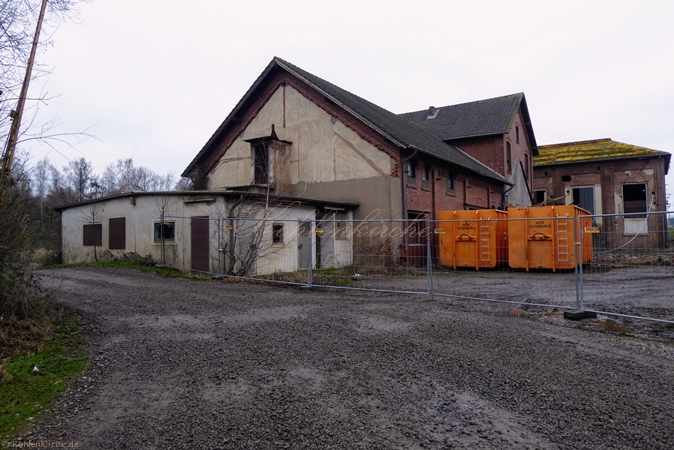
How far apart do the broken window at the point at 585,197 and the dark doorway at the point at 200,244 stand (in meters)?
29.6

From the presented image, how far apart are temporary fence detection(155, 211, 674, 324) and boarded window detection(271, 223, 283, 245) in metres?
0.03

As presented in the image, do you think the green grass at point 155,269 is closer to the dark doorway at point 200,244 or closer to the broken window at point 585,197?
the dark doorway at point 200,244

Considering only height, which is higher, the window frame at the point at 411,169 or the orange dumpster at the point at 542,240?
the window frame at the point at 411,169

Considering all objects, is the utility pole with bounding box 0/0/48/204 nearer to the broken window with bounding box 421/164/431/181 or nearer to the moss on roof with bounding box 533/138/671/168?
the broken window with bounding box 421/164/431/181

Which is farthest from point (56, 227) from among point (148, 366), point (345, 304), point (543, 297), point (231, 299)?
point (543, 297)

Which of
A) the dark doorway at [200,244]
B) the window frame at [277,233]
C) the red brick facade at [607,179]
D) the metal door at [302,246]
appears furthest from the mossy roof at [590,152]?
the dark doorway at [200,244]

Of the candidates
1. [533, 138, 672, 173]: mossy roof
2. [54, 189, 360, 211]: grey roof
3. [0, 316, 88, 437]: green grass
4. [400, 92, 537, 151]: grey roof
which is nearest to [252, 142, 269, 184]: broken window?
[54, 189, 360, 211]: grey roof

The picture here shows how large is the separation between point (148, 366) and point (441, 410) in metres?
3.19

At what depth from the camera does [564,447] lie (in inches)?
131

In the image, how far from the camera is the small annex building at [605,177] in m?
31.8

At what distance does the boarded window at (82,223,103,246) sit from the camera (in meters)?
18.2

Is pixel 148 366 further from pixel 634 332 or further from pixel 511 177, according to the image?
pixel 511 177

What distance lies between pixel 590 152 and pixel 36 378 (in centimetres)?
3824

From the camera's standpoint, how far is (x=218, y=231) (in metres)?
13.5
